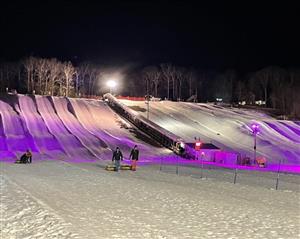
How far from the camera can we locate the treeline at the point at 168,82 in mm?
91875

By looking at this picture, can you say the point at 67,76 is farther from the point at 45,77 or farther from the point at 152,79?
the point at 152,79

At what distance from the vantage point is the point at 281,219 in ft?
41.5

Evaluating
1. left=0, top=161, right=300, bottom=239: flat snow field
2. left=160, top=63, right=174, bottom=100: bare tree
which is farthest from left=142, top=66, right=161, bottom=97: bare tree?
left=0, top=161, right=300, bottom=239: flat snow field

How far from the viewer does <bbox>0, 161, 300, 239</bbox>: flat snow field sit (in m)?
11.0

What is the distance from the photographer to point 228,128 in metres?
61.3

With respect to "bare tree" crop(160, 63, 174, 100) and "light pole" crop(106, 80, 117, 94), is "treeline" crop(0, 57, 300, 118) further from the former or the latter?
"light pole" crop(106, 80, 117, 94)

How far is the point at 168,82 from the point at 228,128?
165 feet

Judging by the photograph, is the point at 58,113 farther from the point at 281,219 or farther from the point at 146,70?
the point at 146,70

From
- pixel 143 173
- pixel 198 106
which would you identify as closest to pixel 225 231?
pixel 143 173

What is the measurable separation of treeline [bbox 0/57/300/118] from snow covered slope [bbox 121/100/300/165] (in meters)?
21.4

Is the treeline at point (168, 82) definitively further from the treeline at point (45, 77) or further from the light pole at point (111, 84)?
the light pole at point (111, 84)

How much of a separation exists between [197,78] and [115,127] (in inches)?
2671

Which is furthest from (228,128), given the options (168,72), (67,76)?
(168,72)

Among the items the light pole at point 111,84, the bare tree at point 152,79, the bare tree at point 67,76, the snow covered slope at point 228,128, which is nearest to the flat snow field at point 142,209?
the snow covered slope at point 228,128
